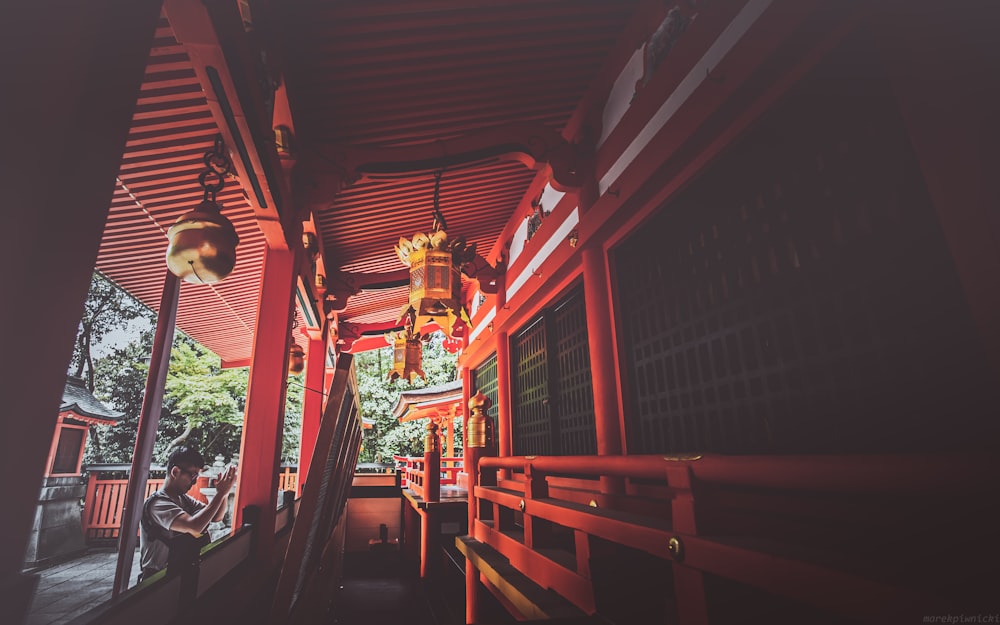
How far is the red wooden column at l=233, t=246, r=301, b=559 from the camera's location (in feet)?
12.4

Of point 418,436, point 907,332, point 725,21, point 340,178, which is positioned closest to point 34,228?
point 907,332

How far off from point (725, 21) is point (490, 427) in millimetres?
4240

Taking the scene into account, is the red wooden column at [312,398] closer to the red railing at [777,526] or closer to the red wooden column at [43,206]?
the red railing at [777,526]

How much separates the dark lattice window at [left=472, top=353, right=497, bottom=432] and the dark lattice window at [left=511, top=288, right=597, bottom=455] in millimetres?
1351

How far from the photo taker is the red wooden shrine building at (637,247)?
3.58ft

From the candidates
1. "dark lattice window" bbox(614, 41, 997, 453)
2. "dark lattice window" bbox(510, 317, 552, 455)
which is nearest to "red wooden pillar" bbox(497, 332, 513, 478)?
"dark lattice window" bbox(510, 317, 552, 455)

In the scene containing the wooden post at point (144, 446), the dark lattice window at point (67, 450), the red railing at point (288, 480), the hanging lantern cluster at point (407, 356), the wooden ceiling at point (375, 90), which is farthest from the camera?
the red railing at point (288, 480)

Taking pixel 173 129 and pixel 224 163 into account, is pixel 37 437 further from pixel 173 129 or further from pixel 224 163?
pixel 173 129

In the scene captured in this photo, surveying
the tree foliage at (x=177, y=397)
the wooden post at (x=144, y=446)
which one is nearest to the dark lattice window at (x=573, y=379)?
the wooden post at (x=144, y=446)

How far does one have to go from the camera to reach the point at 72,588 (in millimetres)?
4750

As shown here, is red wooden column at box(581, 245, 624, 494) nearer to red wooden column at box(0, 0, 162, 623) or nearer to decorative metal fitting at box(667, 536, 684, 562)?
decorative metal fitting at box(667, 536, 684, 562)

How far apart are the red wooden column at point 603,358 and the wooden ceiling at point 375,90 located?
1.89m

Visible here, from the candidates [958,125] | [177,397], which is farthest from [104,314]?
[958,125]

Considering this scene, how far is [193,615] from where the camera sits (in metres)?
2.33
